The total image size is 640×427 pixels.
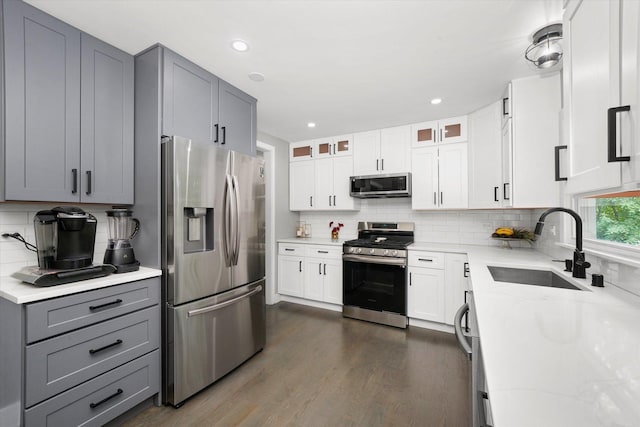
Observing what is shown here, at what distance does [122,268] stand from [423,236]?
3251 mm

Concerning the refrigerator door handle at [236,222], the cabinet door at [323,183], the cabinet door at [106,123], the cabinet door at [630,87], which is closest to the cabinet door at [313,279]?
the cabinet door at [323,183]

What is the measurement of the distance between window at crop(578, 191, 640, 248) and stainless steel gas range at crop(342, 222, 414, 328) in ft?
5.18

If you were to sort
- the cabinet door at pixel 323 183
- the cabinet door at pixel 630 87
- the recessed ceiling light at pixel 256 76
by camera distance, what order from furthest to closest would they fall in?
1. the cabinet door at pixel 323 183
2. the recessed ceiling light at pixel 256 76
3. the cabinet door at pixel 630 87

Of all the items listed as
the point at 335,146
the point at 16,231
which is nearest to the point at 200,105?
the point at 16,231

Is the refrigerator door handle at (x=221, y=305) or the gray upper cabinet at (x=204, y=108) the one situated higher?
the gray upper cabinet at (x=204, y=108)

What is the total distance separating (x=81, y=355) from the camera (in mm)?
1480

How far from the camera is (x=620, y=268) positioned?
1.33m

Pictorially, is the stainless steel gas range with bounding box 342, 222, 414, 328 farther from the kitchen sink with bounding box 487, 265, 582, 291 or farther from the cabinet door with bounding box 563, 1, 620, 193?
the cabinet door with bounding box 563, 1, 620, 193

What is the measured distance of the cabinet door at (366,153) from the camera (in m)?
3.63

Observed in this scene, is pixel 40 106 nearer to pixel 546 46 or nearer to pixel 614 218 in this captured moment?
pixel 546 46

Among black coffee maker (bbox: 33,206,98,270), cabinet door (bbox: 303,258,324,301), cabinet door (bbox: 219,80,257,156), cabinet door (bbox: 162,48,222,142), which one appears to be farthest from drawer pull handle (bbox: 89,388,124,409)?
cabinet door (bbox: 303,258,324,301)

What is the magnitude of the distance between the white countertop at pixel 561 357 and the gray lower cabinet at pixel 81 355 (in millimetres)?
1891

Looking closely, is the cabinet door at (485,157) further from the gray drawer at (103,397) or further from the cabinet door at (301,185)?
the gray drawer at (103,397)

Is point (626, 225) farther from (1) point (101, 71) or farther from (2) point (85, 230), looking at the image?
(1) point (101, 71)
